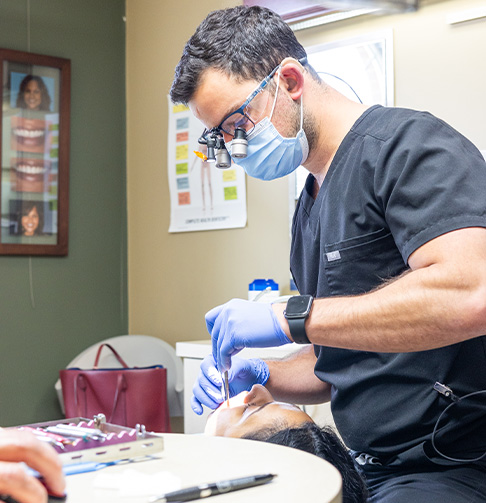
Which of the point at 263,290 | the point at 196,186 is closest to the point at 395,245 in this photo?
the point at 263,290

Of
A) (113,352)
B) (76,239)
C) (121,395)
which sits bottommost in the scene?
(121,395)

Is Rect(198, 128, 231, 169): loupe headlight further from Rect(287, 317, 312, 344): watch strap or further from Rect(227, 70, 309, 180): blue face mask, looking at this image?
Rect(287, 317, 312, 344): watch strap

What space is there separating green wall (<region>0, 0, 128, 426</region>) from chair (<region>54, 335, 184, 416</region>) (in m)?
0.14

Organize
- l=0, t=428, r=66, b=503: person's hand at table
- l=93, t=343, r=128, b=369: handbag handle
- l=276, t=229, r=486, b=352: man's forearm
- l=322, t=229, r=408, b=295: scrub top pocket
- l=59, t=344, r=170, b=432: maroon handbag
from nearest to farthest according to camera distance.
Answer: l=0, t=428, r=66, b=503: person's hand at table, l=276, t=229, r=486, b=352: man's forearm, l=322, t=229, r=408, b=295: scrub top pocket, l=59, t=344, r=170, b=432: maroon handbag, l=93, t=343, r=128, b=369: handbag handle

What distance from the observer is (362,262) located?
3.89ft

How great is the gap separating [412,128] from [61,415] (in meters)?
2.45

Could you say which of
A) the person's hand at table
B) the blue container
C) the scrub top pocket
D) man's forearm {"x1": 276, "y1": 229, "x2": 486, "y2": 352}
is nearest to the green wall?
the blue container

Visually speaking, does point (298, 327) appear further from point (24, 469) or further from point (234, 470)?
point (24, 469)

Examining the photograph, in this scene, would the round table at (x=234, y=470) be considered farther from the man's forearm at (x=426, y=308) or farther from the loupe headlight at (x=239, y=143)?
the loupe headlight at (x=239, y=143)

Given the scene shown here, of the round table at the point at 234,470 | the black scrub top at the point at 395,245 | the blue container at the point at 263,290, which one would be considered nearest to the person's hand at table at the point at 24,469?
the round table at the point at 234,470

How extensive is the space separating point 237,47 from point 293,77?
0.13 meters

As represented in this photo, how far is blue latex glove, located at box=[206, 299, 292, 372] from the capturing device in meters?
1.12

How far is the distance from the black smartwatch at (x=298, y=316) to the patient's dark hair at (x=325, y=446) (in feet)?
0.47

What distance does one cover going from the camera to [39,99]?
3.02m
